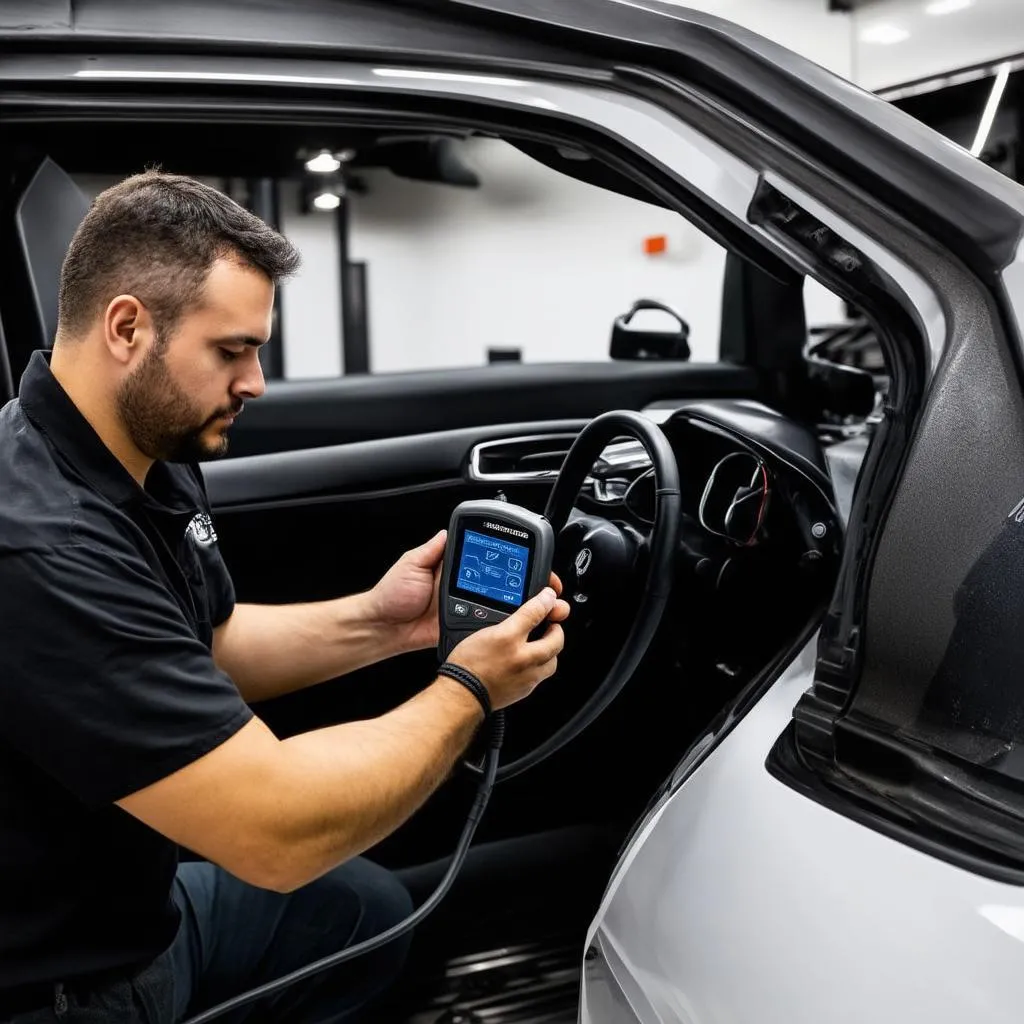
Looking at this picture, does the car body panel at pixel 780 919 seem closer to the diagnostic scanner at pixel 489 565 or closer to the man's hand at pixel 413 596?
the diagnostic scanner at pixel 489 565

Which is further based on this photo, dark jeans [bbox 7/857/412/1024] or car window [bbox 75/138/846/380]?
car window [bbox 75/138/846/380]

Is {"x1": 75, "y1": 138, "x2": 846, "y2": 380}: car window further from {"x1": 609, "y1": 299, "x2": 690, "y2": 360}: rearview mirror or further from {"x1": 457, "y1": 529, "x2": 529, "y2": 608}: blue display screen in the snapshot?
{"x1": 457, "y1": 529, "x2": 529, "y2": 608}: blue display screen

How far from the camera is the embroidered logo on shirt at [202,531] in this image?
1366 millimetres

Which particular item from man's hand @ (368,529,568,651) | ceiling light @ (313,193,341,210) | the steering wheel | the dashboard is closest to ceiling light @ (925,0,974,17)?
ceiling light @ (313,193,341,210)

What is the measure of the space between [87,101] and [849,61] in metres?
5.19

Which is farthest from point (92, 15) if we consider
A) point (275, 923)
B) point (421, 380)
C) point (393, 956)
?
point (421, 380)

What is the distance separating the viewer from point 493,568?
1.22m

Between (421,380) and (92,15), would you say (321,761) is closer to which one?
(92,15)

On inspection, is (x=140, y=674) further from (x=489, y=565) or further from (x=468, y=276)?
(x=468, y=276)

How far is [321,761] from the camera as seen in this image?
1.04 metres

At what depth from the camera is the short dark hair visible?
1.05 meters

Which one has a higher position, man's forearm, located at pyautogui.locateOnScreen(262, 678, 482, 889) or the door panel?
the door panel

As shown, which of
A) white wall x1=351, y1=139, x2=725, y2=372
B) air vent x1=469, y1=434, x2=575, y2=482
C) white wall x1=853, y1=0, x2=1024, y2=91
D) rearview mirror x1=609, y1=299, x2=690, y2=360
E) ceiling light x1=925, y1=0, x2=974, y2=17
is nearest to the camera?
air vent x1=469, y1=434, x2=575, y2=482

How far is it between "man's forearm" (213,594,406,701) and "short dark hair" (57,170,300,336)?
55 cm
